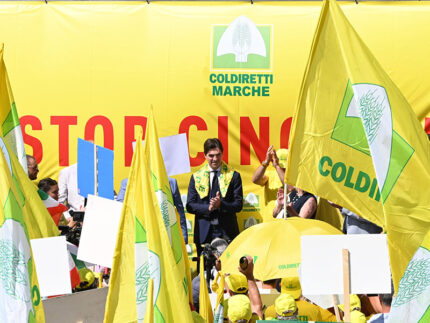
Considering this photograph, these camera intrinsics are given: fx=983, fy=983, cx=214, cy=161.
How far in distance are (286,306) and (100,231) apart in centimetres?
150

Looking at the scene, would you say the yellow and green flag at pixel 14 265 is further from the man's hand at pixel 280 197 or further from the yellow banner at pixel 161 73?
the yellow banner at pixel 161 73

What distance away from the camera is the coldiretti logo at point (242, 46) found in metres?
11.6

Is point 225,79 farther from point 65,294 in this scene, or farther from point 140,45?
point 65,294

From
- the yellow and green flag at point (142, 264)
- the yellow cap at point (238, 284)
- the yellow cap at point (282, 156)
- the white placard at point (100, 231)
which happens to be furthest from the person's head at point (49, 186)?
the yellow and green flag at point (142, 264)

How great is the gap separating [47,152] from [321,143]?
19.1 ft

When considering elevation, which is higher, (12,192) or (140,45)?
(140,45)

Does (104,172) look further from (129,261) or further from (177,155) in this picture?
(129,261)

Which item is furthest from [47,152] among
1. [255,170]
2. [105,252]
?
[105,252]

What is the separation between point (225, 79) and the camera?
11641 mm

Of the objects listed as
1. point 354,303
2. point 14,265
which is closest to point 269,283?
point 354,303

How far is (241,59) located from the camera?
11641 millimetres

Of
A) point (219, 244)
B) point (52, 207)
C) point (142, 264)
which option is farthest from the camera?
point (219, 244)

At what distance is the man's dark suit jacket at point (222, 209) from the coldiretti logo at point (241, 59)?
5.04 feet

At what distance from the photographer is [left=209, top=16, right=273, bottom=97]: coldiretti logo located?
38.0ft
